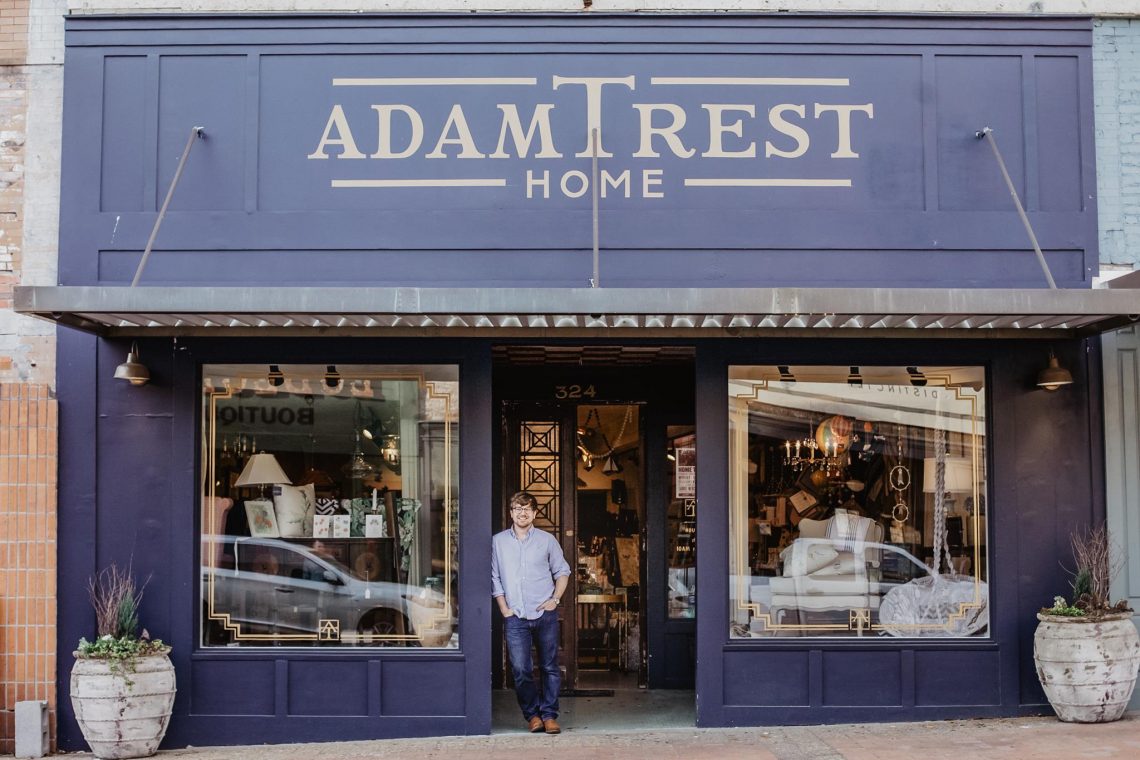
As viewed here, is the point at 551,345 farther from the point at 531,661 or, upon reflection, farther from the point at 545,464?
the point at 531,661

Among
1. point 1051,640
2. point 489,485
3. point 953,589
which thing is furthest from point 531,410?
point 1051,640

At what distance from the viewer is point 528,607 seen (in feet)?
26.9

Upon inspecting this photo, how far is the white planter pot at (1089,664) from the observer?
764 centimetres

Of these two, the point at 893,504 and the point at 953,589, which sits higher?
the point at 893,504

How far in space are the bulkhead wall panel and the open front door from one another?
2.20m

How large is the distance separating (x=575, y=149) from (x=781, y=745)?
4.76 meters

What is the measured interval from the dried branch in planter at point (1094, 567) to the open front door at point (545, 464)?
14.2 ft

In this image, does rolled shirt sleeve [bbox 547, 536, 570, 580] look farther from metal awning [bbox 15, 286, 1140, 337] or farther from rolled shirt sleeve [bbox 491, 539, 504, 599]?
metal awning [bbox 15, 286, 1140, 337]

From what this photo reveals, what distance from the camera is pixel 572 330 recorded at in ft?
26.8

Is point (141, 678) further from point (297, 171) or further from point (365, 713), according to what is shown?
point (297, 171)

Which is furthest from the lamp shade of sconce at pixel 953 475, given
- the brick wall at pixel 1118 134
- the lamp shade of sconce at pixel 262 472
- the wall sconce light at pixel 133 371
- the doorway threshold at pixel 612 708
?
the wall sconce light at pixel 133 371

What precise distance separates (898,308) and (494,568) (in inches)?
142

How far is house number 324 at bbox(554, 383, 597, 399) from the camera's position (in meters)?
10.1

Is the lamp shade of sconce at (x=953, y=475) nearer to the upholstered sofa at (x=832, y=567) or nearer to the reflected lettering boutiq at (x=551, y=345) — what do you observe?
the reflected lettering boutiq at (x=551, y=345)
